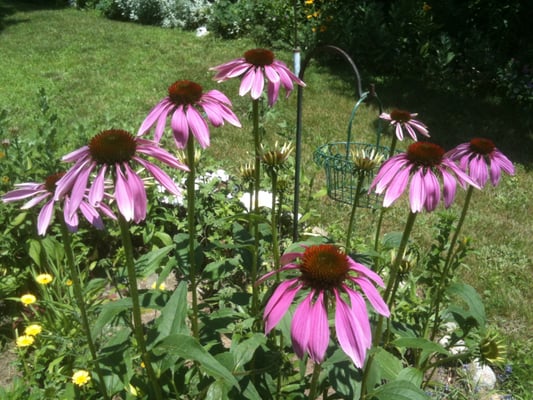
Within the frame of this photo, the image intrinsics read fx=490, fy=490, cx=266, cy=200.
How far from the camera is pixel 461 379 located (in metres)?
1.76

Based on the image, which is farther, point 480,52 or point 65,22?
point 65,22

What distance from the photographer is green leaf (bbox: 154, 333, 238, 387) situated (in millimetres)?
848

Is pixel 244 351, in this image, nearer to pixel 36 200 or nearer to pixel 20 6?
pixel 36 200

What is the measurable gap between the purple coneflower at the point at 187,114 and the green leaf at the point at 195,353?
1.19 ft

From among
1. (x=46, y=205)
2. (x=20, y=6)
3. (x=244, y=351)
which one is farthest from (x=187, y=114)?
(x=20, y=6)

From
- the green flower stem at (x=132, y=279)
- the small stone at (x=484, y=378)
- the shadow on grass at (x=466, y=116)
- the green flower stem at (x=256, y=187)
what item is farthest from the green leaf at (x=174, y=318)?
the shadow on grass at (x=466, y=116)

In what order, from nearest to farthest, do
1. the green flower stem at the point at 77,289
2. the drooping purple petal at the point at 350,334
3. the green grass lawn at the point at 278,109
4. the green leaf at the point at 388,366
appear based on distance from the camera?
the drooping purple petal at the point at 350,334 → the green flower stem at the point at 77,289 → the green leaf at the point at 388,366 → the green grass lawn at the point at 278,109

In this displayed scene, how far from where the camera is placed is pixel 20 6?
11.3 m

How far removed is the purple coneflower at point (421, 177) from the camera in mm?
891

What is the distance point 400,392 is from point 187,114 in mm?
717

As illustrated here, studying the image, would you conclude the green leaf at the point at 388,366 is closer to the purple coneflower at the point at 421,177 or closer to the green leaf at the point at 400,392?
the green leaf at the point at 400,392

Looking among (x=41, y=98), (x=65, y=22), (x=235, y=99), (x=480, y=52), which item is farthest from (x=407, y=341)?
(x=65, y=22)

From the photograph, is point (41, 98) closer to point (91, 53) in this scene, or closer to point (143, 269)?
point (143, 269)

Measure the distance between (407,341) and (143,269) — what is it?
695 millimetres
